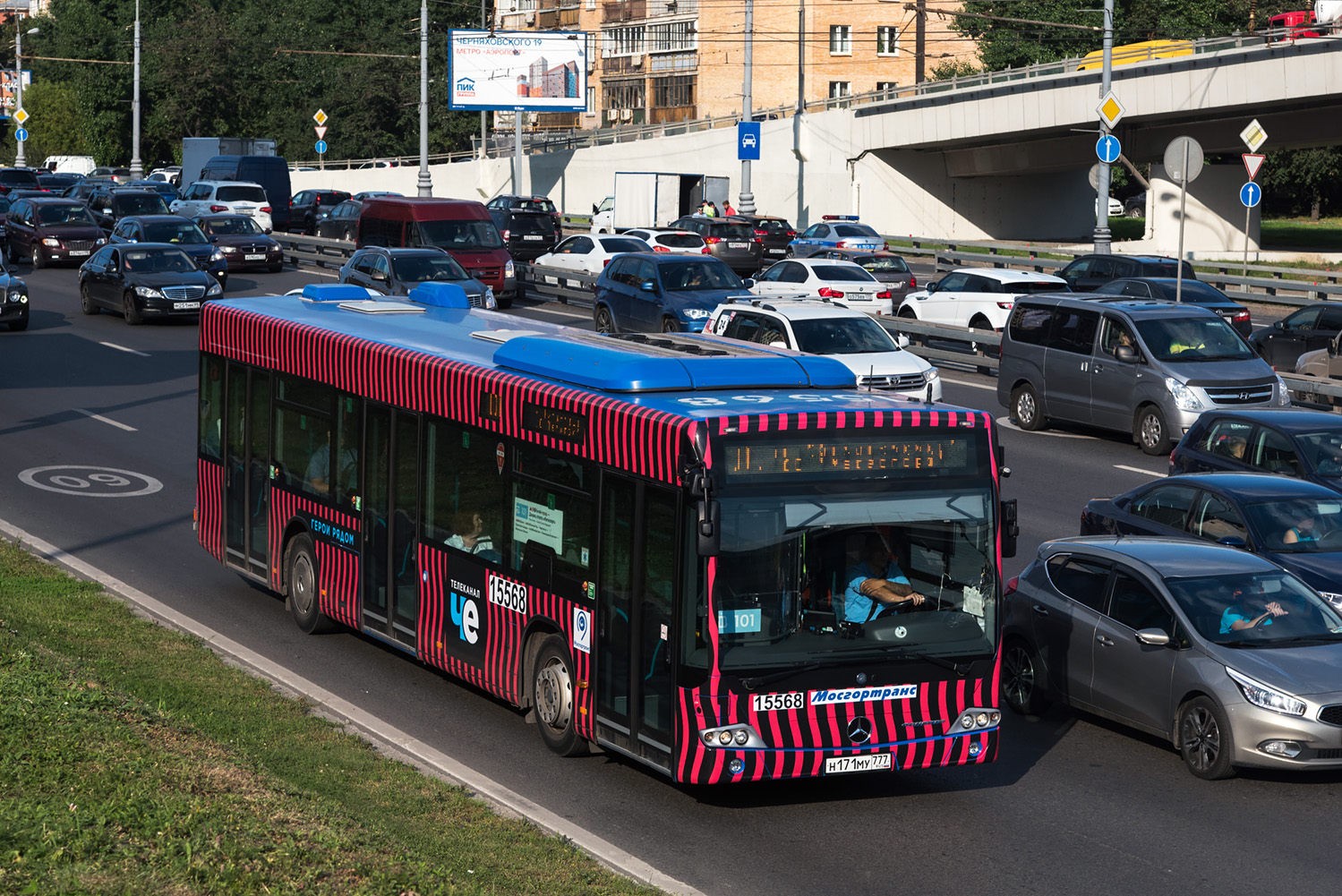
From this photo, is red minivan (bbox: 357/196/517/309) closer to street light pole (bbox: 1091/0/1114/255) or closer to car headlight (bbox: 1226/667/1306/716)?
street light pole (bbox: 1091/0/1114/255)

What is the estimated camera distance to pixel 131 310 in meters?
32.4

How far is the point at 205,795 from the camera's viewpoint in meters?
7.42

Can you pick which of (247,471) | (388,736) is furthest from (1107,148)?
(388,736)

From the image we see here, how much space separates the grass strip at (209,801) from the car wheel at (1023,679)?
4503 millimetres

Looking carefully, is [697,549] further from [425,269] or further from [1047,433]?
[425,269]

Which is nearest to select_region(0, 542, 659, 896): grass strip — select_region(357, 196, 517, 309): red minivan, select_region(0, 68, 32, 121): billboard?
select_region(357, 196, 517, 309): red minivan

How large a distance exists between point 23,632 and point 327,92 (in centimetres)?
9718

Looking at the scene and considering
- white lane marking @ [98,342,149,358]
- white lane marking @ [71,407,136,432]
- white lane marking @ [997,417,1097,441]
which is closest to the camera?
white lane marking @ [71,407,136,432]

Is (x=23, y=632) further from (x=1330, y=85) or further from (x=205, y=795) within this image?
(x=1330, y=85)

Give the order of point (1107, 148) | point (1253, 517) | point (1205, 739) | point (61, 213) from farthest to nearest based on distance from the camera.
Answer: point (61, 213) → point (1107, 148) → point (1253, 517) → point (1205, 739)

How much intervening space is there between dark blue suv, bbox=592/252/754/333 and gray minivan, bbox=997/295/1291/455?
7.09 m

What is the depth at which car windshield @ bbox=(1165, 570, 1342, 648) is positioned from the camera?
33.2 ft

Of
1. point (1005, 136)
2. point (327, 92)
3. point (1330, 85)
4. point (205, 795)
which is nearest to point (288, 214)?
point (1005, 136)

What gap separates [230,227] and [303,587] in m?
32.0
